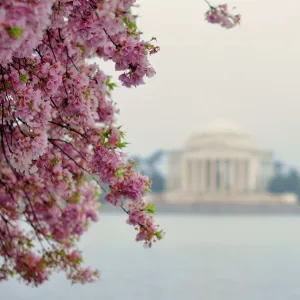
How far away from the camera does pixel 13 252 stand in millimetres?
10359

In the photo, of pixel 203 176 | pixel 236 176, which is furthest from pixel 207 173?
pixel 236 176

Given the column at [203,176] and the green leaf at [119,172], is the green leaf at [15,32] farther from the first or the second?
the column at [203,176]

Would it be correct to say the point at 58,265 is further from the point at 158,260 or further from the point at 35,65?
the point at 158,260

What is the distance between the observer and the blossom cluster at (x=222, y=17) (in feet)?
29.0

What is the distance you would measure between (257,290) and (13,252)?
31.6 ft

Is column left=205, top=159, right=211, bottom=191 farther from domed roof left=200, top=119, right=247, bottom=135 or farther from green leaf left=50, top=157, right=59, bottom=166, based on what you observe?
green leaf left=50, top=157, right=59, bottom=166

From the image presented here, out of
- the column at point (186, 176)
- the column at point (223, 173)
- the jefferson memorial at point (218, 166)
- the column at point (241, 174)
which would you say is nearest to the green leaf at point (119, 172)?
the jefferson memorial at point (218, 166)

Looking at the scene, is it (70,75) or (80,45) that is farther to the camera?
(80,45)

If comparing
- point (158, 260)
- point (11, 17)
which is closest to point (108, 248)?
point (158, 260)

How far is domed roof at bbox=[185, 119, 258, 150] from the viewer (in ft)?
337

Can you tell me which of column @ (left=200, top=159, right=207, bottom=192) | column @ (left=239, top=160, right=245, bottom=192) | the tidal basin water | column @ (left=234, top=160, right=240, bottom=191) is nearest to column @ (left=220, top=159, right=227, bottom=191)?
column @ (left=234, top=160, right=240, bottom=191)

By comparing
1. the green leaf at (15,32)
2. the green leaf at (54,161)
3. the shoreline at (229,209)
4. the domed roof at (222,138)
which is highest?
the domed roof at (222,138)

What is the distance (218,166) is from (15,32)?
98.7 m

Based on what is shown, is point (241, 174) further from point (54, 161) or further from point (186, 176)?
point (54, 161)
